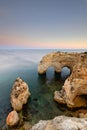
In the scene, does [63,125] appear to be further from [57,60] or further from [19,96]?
[57,60]

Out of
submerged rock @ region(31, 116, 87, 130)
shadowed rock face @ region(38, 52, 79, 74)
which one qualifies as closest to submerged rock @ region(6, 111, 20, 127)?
submerged rock @ region(31, 116, 87, 130)

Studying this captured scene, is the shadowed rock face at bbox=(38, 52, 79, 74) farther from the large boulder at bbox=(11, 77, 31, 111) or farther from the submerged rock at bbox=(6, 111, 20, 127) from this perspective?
the submerged rock at bbox=(6, 111, 20, 127)

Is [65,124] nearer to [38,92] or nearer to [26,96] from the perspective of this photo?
[26,96]

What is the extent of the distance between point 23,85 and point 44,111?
308 inches

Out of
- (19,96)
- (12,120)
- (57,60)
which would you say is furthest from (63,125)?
(57,60)

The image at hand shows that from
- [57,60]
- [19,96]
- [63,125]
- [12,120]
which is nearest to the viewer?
[63,125]

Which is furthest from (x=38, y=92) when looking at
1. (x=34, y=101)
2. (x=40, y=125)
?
(x=40, y=125)

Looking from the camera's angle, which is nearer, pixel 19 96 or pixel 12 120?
pixel 12 120

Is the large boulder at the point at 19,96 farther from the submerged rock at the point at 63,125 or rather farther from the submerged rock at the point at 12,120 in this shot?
the submerged rock at the point at 63,125

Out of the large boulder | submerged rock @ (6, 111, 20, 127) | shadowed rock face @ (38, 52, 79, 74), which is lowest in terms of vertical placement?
submerged rock @ (6, 111, 20, 127)

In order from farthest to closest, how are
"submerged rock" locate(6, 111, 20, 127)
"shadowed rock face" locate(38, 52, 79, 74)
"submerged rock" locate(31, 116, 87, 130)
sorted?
"shadowed rock face" locate(38, 52, 79, 74) < "submerged rock" locate(6, 111, 20, 127) < "submerged rock" locate(31, 116, 87, 130)

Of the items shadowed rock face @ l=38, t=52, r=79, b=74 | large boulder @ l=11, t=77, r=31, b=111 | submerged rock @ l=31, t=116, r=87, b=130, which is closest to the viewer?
submerged rock @ l=31, t=116, r=87, b=130

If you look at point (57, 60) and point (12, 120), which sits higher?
point (57, 60)

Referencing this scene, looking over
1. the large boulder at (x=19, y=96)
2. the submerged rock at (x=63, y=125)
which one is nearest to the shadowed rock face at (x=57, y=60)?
the large boulder at (x=19, y=96)
